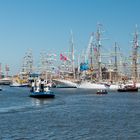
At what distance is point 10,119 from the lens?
62.2m

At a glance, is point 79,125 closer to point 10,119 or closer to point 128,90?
point 10,119

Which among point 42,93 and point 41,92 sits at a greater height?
point 41,92

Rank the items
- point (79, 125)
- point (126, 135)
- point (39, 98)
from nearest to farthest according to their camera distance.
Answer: point (126, 135) → point (79, 125) → point (39, 98)

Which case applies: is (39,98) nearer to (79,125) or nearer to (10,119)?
(10,119)

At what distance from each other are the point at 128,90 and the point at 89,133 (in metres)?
124

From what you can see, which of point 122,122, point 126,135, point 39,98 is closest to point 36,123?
point 122,122

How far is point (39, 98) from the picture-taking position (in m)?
116

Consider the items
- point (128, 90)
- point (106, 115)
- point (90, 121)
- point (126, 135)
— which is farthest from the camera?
point (128, 90)

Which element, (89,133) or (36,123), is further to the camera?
(36,123)

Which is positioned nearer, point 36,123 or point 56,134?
point 56,134

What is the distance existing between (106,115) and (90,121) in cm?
890

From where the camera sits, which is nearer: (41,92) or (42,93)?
(42,93)

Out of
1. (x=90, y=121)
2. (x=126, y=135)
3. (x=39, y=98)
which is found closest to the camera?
(x=126, y=135)

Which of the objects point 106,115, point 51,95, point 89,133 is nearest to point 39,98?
point 51,95
